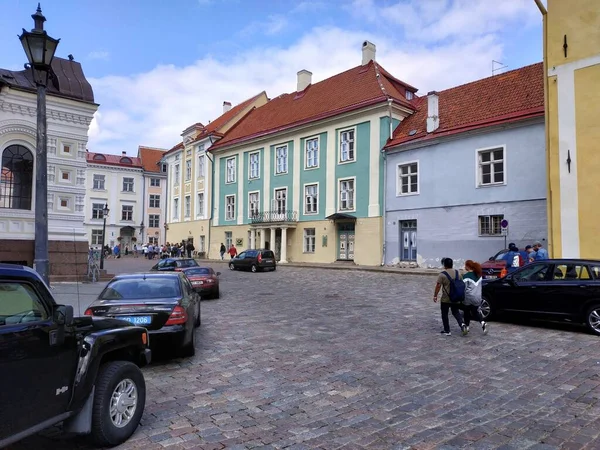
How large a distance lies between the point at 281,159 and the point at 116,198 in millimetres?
36022

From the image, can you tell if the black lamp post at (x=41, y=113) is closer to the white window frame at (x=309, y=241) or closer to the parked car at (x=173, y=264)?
the parked car at (x=173, y=264)

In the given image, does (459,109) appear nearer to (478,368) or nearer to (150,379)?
(478,368)

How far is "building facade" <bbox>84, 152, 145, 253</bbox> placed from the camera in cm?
6381

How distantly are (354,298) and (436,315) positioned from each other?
3.89 meters

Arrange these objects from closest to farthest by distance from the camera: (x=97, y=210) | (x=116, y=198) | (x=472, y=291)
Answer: (x=472, y=291)
(x=97, y=210)
(x=116, y=198)

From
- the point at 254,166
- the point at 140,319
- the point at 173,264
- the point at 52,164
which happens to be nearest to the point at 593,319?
the point at 140,319

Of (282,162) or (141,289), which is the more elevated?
(282,162)

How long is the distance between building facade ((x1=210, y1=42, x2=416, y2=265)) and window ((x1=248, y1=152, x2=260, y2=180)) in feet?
0.30

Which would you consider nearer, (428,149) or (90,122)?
(90,122)

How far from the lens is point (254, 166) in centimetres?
4234

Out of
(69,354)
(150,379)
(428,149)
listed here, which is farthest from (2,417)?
(428,149)

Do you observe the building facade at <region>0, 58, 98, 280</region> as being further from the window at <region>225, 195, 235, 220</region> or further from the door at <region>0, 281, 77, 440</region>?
the window at <region>225, 195, 235, 220</region>

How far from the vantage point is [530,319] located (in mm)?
11266

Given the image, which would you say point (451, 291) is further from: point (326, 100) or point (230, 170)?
point (230, 170)
